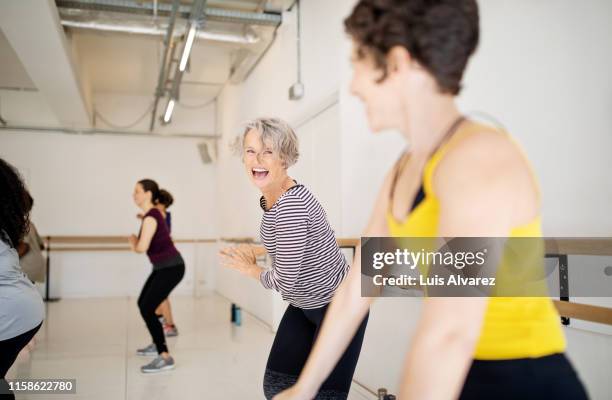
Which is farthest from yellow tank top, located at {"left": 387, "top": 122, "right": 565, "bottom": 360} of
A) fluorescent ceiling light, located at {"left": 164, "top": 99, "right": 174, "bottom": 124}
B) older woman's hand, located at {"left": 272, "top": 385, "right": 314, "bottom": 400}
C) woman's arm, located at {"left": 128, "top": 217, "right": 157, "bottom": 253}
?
fluorescent ceiling light, located at {"left": 164, "top": 99, "right": 174, "bottom": 124}

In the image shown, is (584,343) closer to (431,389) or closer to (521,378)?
(521,378)

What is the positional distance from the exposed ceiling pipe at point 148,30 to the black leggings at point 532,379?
186 inches

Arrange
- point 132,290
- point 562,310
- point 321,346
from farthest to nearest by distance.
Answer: point 132,290 < point 562,310 < point 321,346

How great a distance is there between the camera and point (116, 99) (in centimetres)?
871

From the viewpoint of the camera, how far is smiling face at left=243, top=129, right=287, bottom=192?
1614mm

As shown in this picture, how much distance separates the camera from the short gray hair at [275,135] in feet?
5.30

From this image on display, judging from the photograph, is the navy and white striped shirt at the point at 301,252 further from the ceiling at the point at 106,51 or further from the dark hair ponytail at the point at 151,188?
the ceiling at the point at 106,51

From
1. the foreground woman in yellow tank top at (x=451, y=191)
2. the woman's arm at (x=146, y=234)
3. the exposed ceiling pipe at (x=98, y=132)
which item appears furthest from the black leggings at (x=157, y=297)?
the exposed ceiling pipe at (x=98, y=132)

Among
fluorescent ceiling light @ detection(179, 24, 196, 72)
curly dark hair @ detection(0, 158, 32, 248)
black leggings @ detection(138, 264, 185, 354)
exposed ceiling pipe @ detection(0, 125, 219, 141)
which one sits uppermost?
fluorescent ceiling light @ detection(179, 24, 196, 72)

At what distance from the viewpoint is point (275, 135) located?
1.62 metres

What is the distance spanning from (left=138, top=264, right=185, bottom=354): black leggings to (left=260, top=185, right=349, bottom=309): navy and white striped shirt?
2.37 metres

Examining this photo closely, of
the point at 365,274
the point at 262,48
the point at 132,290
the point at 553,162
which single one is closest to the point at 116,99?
the point at 132,290

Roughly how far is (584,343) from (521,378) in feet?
A: 4.29

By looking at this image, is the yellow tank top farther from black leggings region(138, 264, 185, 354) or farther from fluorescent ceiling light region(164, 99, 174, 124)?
fluorescent ceiling light region(164, 99, 174, 124)
